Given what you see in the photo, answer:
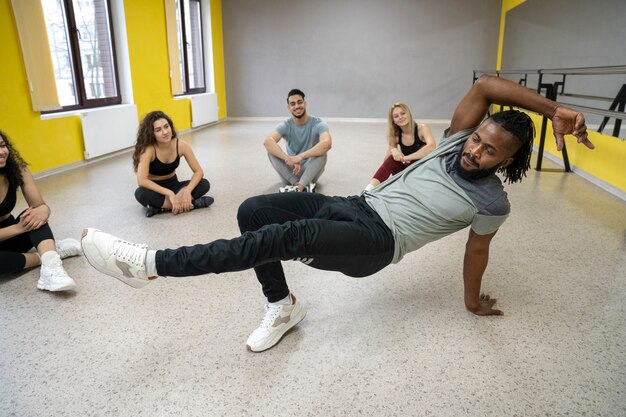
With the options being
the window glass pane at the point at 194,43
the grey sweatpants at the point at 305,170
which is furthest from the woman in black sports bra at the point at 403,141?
the window glass pane at the point at 194,43

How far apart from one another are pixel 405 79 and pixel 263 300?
755 centimetres

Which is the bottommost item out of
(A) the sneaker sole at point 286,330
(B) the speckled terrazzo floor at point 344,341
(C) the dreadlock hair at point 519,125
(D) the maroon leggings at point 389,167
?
(B) the speckled terrazzo floor at point 344,341

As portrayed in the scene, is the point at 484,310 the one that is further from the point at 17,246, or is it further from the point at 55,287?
the point at 17,246

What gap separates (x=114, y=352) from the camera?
156cm

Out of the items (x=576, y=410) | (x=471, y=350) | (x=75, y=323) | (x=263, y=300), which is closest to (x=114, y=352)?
(x=75, y=323)

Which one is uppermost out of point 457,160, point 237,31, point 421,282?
point 237,31

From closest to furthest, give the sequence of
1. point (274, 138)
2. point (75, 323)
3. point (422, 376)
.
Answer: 1. point (422, 376)
2. point (75, 323)
3. point (274, 138)

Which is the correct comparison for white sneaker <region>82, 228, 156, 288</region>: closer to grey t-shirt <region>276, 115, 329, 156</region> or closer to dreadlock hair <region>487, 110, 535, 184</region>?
dreadlock hair <region>487, 110, 535, 184</region>

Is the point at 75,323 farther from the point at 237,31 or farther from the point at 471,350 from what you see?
the point at 237,31

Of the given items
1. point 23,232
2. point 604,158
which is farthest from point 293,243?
point 604,158

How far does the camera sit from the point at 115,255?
4.24ft

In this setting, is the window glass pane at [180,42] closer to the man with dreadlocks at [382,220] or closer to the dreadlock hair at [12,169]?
the dreadlock hair at [12,169]

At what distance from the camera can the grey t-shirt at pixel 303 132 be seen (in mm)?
3623

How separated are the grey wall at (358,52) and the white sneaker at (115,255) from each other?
7.96 metres
